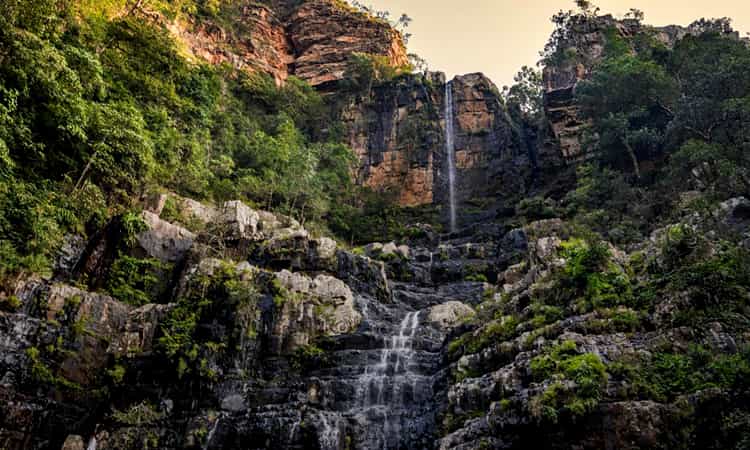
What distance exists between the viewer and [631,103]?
26.8 metres

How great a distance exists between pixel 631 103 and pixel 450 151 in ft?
44.1

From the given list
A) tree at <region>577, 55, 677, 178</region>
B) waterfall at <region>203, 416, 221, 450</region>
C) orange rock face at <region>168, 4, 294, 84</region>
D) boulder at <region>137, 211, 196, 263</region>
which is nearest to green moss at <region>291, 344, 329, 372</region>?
waterfall at <region>203, 416, 221, 450</region>

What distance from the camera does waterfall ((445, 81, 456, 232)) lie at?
34844 millimetres

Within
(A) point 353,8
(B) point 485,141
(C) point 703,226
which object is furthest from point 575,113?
(A) point 353,8

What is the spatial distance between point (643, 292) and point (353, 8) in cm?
4415

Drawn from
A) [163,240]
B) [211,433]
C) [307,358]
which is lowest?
[211,433]

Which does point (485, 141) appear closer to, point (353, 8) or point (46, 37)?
point (353, 8)

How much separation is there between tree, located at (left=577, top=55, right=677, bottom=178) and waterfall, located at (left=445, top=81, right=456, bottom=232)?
34.6 ft

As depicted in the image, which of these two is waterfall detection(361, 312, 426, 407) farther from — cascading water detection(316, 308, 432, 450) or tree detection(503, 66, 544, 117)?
tree detection(503, 66, 544, 117)

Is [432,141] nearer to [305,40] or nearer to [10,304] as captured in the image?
[305,40]

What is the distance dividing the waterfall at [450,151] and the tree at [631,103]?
10.6 meters

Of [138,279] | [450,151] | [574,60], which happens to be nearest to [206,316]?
[138,279]

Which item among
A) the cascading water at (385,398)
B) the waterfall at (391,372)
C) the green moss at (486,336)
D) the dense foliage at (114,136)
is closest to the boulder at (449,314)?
the waterfall at (391,372)

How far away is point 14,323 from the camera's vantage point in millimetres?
12789
